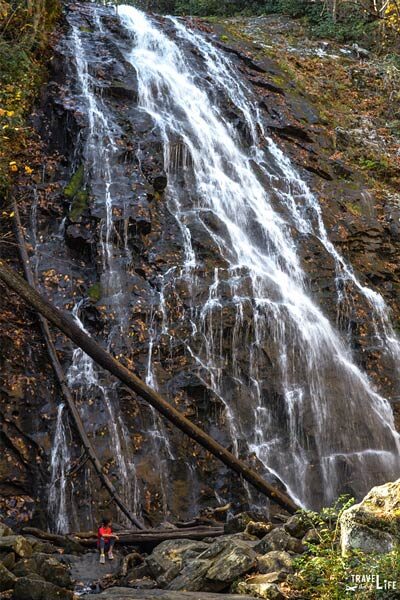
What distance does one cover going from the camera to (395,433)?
37.5 ft

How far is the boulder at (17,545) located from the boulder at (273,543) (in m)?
2.14

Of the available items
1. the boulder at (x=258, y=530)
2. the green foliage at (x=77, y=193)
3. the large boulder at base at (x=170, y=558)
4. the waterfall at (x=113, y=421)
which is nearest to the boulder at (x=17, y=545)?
the large boulder at base at (x=170, y=558)

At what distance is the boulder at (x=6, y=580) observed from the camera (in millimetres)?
5027

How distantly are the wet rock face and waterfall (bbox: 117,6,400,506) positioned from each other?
61 millimetres

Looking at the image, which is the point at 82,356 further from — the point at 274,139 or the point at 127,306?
the point at 274,139

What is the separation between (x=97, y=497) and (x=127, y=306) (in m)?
3.26

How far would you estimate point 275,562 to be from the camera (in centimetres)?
520

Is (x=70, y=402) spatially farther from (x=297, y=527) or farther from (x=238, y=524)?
(x=297, y=527)

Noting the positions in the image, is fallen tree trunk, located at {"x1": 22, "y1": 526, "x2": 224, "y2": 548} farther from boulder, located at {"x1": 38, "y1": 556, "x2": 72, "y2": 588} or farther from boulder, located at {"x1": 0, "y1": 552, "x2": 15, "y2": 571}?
boulder, located at {"x1": 0, "y1": 552, "x2": 15, "y2": 571}

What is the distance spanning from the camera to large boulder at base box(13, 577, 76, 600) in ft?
15.8

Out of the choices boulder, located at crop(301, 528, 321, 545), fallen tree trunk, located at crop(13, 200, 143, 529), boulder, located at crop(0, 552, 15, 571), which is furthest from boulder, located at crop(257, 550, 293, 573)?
fallen tree trunk, located at crop(13, 200, 143, 529)

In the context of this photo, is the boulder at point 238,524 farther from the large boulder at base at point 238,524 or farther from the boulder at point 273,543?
the boulder at point 273,543

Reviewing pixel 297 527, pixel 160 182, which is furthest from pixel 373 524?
pixel 160 182

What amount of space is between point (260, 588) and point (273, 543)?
3.29ft
